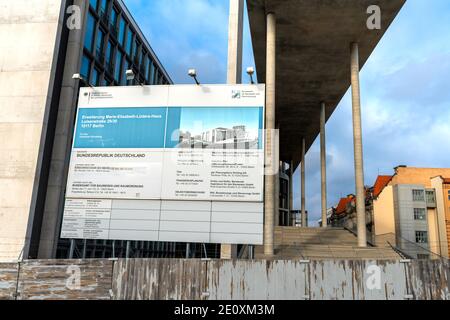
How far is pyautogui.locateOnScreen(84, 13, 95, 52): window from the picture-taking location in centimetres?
Answer: 2720

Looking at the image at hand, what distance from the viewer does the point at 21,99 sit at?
810 inches

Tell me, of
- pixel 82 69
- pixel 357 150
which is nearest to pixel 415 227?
pixel 357 150

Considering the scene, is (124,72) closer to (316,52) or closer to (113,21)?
(113,21)

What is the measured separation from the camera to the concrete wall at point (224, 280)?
10.2 metres

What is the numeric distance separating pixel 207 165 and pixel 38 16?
48.2ft

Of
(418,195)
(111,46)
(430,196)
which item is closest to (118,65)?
(111,46)

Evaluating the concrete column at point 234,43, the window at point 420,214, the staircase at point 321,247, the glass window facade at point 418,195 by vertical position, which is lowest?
the staircase at point 321,247

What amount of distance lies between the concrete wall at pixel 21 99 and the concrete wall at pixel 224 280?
9324mm

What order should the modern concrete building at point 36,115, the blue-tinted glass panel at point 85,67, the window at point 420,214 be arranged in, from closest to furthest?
the modern concrete building at point 36,115 → the blue-tinted glass panel at point 85,67 → the window at point 420,214

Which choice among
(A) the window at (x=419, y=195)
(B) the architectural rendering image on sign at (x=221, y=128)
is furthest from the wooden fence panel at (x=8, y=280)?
(A) the window at (x=419, y=195)

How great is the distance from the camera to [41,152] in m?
20.2

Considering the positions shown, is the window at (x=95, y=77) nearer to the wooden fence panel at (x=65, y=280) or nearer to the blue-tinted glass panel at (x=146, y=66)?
the blue-tinted glass panel at (x=146, y=66)

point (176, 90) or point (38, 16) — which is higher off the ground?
point (38, 16)
